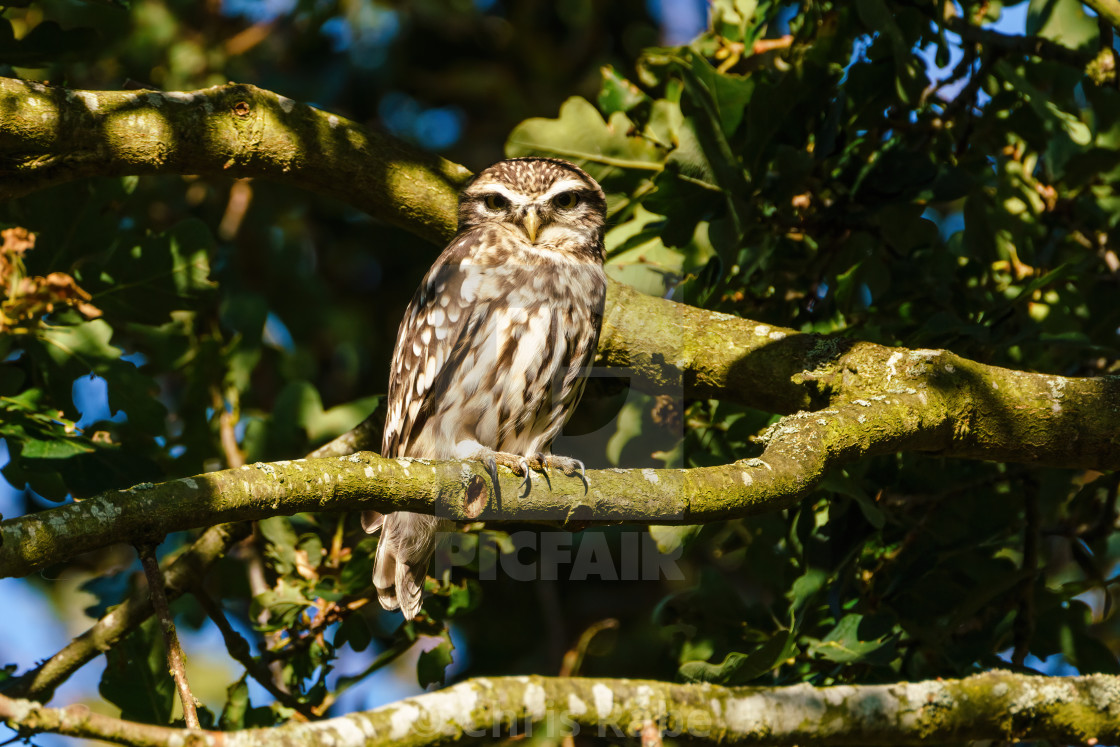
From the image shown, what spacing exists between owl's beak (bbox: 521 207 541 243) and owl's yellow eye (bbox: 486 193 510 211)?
0.28ft

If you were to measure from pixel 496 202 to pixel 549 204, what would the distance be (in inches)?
8.3

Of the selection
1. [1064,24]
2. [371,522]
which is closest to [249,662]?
[371,522]

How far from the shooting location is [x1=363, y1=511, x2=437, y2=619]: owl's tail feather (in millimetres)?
3398

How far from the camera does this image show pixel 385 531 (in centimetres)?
341

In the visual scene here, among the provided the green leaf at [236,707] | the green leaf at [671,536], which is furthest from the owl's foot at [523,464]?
the green leaf at [236,707]

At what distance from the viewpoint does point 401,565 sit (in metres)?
3.44

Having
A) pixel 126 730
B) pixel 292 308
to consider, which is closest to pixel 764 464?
pixel 126 730

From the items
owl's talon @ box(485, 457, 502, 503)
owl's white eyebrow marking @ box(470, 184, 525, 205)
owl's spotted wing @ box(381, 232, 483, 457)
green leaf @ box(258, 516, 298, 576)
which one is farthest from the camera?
owl's white eyebrow marking @ box(470, 184, 525, 205)

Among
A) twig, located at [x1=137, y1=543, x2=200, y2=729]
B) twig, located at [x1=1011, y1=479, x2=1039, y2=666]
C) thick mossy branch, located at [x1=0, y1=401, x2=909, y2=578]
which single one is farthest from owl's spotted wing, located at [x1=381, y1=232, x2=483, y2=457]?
twig, located at [x1=1011, y1=479, x2=1039, y2=666]

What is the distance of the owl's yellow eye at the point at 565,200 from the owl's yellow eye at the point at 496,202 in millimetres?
195

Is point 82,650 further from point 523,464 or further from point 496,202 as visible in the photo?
point 496,202

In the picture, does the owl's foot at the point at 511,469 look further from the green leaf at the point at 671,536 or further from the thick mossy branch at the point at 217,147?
the thick mossy branch at the point at 217,147

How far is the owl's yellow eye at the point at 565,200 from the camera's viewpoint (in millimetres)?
3938

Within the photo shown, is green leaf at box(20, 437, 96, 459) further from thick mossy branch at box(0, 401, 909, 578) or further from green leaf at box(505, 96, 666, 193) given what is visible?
green leaf at box(505, 96, 666, 193)
